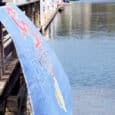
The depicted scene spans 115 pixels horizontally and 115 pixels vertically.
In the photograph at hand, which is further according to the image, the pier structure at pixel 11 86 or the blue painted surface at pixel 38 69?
the pier structure at pixel 11 86

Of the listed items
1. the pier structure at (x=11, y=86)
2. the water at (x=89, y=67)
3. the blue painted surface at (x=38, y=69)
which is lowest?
the water at (x=89, y=67)

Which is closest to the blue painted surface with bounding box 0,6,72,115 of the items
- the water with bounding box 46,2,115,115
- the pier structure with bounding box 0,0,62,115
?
the pier structure with bounding box 0,0,62,115

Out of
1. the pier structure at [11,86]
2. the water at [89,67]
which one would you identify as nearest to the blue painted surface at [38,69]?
the pier structure at [11,86]

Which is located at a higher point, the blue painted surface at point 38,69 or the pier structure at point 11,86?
the blue painted surface at point 38,69

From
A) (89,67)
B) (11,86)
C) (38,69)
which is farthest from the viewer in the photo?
(89,67)

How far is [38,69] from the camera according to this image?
20.3ft

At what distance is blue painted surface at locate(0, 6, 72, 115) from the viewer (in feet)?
18.9

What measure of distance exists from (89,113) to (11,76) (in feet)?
18.0

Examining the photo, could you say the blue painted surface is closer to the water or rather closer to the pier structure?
the pier structure

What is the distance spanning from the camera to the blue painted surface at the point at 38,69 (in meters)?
5.75

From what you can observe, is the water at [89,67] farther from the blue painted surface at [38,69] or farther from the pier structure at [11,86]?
the blue painted surface at [38,69]

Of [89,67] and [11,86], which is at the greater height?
[11,86]

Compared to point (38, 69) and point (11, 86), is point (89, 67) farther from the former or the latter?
point (38, 69)

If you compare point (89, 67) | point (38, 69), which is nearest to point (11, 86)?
point (38, 69)
